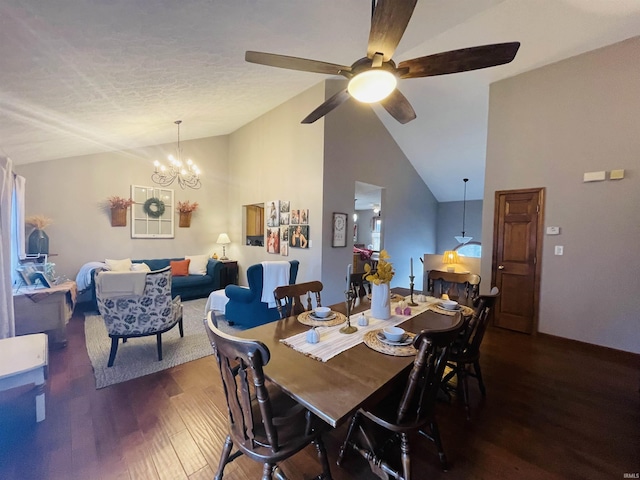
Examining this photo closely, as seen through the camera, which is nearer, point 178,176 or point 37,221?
point 37,221

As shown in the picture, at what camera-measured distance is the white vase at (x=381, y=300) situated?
74.0 inches

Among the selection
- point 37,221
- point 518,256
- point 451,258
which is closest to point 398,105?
point 518,256

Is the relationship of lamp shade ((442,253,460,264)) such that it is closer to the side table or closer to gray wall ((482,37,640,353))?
gray wall ((482,37,640,353))

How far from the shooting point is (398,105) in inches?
84.7

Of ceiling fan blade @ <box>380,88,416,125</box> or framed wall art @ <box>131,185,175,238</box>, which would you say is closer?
ceiling fan blade @ <box>380,88,416,125</box>

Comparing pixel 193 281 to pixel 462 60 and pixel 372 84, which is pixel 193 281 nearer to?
pixel 372 84

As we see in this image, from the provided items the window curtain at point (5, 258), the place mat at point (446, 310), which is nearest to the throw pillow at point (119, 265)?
the window curtain at point (5, 258)

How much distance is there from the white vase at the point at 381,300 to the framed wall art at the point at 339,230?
2.46 m

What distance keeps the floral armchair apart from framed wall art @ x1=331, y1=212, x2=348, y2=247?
2.50 m

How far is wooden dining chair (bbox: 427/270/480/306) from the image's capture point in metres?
2.64

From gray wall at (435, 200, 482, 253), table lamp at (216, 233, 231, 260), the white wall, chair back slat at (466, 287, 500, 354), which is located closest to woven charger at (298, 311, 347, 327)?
chair back slat at (466, 287, 500, 354)

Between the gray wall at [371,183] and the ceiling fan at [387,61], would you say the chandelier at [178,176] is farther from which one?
the ceiling fan at [387,61]

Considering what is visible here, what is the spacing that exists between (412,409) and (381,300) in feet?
2.27

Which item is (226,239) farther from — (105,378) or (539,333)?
(539,333)
